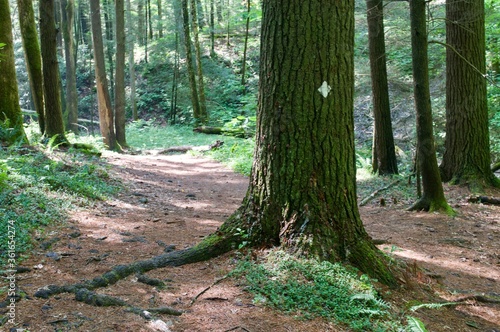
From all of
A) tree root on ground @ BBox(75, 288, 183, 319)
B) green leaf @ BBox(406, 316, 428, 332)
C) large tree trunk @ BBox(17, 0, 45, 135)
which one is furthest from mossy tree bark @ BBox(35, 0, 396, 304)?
large tree trunk @ BBox(17, 0, 45, 135)

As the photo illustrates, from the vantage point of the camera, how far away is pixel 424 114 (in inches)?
286

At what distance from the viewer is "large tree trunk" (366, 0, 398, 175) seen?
1114 centimetres

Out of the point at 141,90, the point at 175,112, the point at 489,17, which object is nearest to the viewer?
the point at 489,17

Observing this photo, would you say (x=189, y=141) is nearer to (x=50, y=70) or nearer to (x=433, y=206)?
(x=50, y=70)

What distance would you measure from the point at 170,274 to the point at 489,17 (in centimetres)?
1371

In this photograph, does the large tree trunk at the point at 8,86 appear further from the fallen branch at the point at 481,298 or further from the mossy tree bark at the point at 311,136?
the fallen branch at the point at 481,298

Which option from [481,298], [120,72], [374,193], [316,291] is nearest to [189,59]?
[120,72]

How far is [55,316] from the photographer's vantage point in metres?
3.09

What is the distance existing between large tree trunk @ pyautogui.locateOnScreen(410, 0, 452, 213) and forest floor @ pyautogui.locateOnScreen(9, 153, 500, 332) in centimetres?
30

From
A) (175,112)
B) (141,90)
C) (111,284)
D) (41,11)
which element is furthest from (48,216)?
(141,90)

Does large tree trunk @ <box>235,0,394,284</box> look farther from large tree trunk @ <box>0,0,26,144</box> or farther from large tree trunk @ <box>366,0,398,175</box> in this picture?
large tree trunk @ <box>366,0,398,175</box>

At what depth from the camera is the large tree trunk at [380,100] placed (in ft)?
36.6

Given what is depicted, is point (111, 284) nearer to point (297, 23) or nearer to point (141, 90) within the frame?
point (297, 23)

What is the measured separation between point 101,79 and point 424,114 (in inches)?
510
